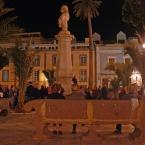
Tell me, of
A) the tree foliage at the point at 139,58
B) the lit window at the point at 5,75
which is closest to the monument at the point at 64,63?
the tree foliage at the point at 139,58

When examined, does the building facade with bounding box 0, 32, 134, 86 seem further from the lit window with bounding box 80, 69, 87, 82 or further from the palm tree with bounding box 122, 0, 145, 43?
the palm tree with bounding box 122, 0, 145, 43

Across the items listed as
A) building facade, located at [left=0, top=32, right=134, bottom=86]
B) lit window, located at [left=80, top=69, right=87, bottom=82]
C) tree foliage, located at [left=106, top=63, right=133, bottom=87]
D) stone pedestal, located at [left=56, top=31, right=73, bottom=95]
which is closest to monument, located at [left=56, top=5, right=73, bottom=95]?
stone pedestal, located at [left=56, top=31, right=73, bottom=95]

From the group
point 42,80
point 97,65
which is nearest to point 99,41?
point 97,65

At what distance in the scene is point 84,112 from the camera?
12781 mm

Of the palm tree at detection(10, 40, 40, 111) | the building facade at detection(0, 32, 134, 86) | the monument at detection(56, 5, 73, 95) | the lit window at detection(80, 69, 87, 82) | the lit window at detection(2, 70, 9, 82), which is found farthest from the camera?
the lit window at detection(2, 70, 9, 82)

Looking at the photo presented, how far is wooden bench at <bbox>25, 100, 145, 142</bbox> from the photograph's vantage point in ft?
41.7

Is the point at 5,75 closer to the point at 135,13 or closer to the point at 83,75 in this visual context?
the point at 83,75

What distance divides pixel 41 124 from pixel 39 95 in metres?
12.6

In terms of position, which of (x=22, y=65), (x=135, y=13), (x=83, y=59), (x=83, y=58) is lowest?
(x=22, y=65)

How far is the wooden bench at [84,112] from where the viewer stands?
1270cm

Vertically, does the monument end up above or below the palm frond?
below

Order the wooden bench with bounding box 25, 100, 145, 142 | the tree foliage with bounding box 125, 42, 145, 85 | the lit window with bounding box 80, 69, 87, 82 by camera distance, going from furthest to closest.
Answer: the lit window with bounding box 80, 69, 87, 82 → the tree foliage with bounding box 125, 42, 145, 85 → the wooden bench with bounding box 25, 100, 145, 142

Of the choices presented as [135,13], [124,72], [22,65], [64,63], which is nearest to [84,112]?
[135,13]

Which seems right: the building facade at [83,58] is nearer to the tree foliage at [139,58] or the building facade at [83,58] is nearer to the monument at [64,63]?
the tree foliage at [139,58]
